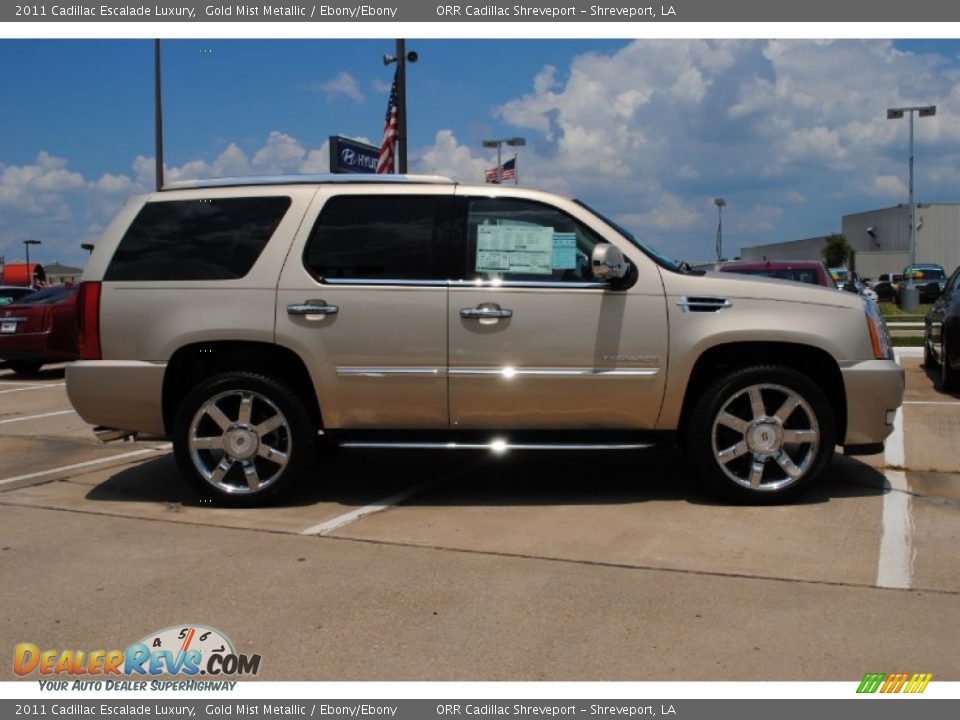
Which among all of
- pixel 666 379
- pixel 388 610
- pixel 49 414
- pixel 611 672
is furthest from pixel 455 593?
pixel 49 414

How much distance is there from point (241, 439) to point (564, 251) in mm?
2245

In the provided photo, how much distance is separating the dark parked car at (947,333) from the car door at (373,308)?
21.4ft

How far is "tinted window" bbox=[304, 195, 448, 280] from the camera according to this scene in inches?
211

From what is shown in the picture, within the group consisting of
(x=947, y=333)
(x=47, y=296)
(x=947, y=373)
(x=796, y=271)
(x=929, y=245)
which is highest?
(x=929, y=245)

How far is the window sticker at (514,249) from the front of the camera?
5.36m

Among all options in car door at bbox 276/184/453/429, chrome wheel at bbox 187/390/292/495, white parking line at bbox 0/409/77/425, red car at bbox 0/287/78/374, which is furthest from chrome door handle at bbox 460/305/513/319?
red car at bbox 0/287/78/374

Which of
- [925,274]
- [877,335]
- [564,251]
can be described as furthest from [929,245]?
[564,251]

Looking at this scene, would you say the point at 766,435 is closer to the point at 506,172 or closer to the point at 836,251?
the point at 506,172

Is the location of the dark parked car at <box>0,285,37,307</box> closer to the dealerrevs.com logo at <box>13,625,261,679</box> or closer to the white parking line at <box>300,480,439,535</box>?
the white parking line at <box>300,480,439,535</box>

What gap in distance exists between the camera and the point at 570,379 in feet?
17.3

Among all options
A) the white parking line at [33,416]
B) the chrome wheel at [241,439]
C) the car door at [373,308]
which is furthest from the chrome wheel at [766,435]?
the white parking line at [33,416]

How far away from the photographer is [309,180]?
563 cm

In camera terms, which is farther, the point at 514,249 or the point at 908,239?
the point at 908,239

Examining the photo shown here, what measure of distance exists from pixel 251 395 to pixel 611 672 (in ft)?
9.80
